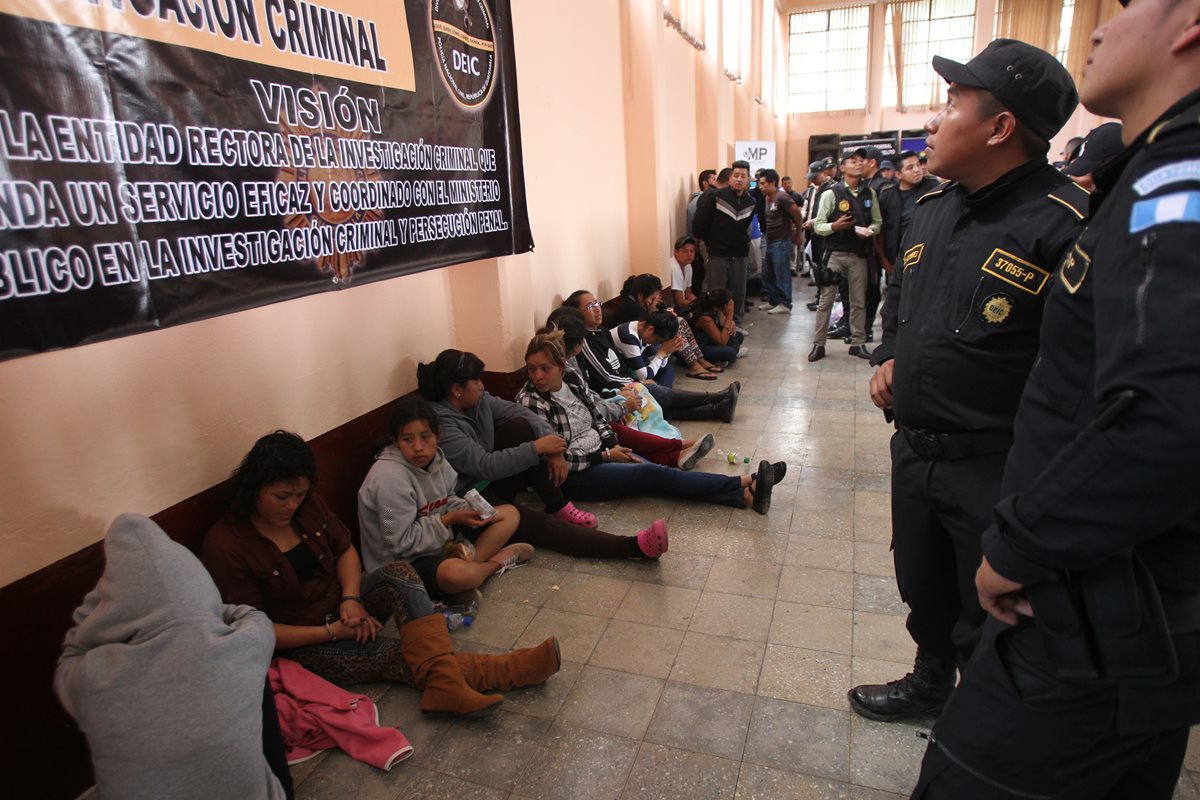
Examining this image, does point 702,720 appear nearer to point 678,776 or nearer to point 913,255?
point 678,776

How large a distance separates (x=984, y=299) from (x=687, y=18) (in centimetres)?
715

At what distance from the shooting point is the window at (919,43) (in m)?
15.3

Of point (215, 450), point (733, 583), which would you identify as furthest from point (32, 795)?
point (733, 583)

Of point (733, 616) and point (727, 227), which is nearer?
point (733, 616)

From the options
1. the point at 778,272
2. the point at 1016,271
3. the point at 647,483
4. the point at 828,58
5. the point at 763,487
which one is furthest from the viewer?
the point at 828,58

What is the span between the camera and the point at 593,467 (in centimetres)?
356

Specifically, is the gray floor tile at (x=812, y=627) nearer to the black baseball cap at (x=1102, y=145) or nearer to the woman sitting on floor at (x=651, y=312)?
the black baseball cap at (x=1102, y=145)

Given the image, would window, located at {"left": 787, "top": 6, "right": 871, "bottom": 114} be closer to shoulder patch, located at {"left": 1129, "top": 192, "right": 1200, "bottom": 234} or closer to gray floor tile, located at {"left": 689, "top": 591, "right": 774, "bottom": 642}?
gray floor tile, located at {"left": 689, "top": 591, "right": 774, "bottom": 642}

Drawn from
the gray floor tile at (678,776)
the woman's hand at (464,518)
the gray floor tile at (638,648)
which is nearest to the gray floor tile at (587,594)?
the gray floor tile at (638,648)

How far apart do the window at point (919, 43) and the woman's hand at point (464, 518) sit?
15.9m

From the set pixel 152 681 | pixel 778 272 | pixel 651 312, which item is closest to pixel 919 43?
pixel 778 272

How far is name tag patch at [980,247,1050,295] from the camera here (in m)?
1.52

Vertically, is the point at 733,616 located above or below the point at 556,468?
below

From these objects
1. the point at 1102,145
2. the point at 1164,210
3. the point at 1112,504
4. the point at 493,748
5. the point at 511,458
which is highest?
the point at 1102,145
